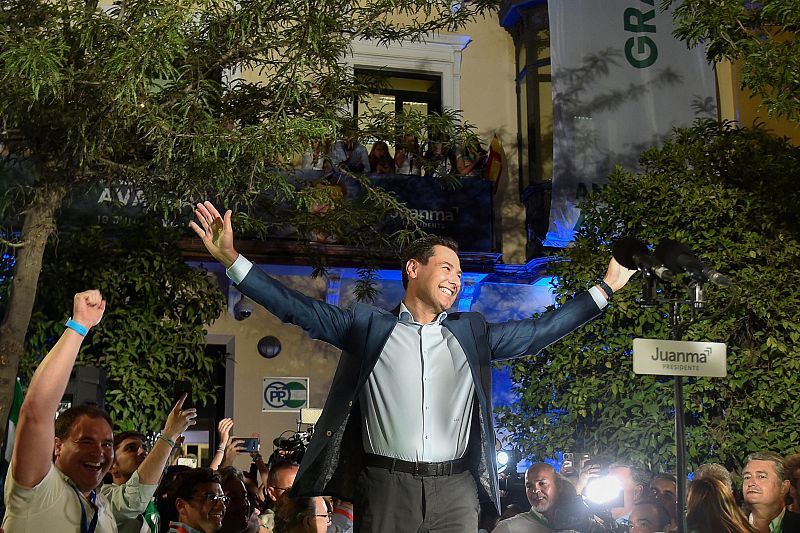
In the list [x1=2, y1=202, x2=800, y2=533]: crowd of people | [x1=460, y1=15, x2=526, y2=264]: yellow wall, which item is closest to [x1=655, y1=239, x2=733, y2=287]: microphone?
[x1=2, y1=202, x2=800, y2=533]: crowd of people

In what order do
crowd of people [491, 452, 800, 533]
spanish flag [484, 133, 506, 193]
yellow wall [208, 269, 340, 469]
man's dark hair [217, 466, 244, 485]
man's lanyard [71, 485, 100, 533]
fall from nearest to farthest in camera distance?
man's lanyard [71, 485, 100, 533]
man's dark hair [217, 466, 244, 485]
crowd of people [491, 452, 800, 533]
yellow wall [208, 269, 340, 469]
spanish flag [484, 133, 506, 193]

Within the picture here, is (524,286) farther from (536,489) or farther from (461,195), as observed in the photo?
(536,489)

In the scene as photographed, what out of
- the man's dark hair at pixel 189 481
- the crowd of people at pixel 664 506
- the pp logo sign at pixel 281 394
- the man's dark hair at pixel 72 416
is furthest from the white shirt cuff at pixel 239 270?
the pp logo sign at pixel 281 394

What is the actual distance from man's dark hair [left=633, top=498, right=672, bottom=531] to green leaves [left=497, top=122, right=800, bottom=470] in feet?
6.65

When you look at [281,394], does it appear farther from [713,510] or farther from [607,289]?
[607,289]

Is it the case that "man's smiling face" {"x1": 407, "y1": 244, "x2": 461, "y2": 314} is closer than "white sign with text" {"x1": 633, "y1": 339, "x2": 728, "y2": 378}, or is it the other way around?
"man's smiling face" {"x1": 407, "y1": 244, "x2": 461, "y2": 314}

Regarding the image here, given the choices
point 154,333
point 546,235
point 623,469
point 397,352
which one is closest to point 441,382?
point 397,352

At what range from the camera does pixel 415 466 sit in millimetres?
3562

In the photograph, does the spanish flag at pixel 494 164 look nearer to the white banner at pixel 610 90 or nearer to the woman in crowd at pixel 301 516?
the white banner at pixel 610 90

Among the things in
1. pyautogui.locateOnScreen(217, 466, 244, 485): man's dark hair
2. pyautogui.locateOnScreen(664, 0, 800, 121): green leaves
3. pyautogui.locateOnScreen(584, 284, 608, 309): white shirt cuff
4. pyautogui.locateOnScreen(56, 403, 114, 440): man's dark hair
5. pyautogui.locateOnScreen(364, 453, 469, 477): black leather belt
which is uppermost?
pyautogui.locateOnScreen(664, 0, 800, 121): green leaves

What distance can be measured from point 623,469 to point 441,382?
11.7 ft

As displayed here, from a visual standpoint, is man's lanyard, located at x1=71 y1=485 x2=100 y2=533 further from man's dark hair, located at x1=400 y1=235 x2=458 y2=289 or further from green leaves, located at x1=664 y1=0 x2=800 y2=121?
green leaves, located at x1=664 y1=0 x2=800 y2=121

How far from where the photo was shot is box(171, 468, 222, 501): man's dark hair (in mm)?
4938

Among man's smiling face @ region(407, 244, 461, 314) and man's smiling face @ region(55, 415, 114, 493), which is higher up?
man's smiling face @ region(407, 244, 461, 314)
